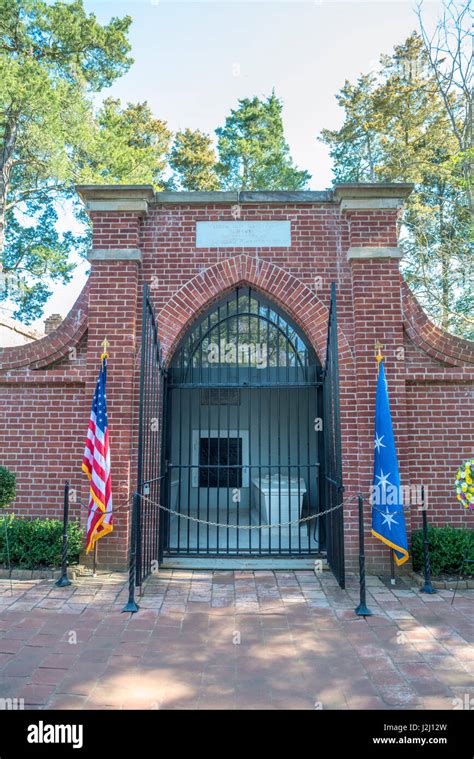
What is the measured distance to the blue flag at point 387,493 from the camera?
5.43m

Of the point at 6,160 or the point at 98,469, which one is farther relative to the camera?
the point at 6,160

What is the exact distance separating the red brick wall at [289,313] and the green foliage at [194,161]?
14024 mm

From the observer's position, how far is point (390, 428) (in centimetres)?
553

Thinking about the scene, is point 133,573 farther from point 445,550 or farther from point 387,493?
point 445,550

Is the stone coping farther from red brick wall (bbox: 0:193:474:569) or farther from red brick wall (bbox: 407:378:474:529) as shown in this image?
red brick wall (bbox: 407:378:474:529)

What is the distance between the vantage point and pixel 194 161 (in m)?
19.9

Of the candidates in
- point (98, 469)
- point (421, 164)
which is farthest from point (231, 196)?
point (421, 164)

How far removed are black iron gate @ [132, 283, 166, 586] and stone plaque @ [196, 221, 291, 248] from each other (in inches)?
51.0

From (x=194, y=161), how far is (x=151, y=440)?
55.6 ft

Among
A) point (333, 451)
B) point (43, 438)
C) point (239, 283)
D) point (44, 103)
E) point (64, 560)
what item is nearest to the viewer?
point (64, 560)

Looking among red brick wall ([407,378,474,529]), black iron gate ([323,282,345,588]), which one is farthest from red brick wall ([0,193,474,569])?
black iron gate ([323,282,345,588])

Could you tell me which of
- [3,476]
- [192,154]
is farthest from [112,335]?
[192,154]
